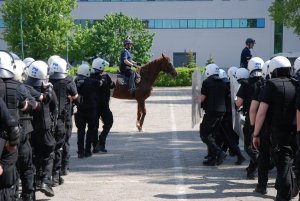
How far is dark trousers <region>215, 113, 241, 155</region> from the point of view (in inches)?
455

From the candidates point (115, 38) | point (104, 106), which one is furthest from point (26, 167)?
point (115, 38)

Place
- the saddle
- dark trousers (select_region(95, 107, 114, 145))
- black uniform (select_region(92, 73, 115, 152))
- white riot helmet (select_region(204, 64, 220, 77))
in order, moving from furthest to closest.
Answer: the saddle → dark trousers (select_region(95, 107, 114, 145)) → black uniform (select_region(92, 73, 115, 152)) → white riot helmet (select_region(204, 64, 220, 77))

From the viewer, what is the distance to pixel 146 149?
13.7 m

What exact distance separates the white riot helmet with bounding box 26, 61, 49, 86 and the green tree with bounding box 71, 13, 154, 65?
4669 centimetres

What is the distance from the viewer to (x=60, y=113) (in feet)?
31.5

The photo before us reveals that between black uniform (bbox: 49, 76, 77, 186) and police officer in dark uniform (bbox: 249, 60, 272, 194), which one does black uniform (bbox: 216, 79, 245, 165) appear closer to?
police officer in dark uniform (bbox: 249, 60, 272, 194)

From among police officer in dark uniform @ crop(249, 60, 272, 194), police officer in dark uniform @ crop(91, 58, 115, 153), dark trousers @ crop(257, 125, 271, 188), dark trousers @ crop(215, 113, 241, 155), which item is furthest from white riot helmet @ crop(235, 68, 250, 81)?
police officer in dark uniform @ crop(91, 58, 115, 153)

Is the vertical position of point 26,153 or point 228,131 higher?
point 26,153

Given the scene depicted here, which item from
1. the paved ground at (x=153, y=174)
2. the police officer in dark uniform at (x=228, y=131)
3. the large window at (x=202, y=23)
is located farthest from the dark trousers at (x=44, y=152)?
the large window at (x=202, y=23)

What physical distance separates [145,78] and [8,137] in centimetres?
1251

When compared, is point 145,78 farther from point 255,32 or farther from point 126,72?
point 255,32

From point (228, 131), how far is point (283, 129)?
14.0ft

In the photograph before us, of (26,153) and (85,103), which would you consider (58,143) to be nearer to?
(26,153)

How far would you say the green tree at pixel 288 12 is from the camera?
3766cm
